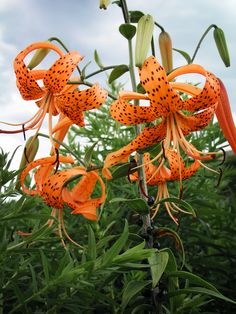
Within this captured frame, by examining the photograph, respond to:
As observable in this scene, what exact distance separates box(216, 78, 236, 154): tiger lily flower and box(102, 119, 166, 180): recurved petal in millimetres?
154

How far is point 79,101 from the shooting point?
A: 1501 mm

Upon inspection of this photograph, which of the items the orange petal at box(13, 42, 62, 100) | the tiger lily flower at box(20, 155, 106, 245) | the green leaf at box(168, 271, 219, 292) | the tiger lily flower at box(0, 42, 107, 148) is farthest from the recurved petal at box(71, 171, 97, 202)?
the green leaf at box(168, 271, 219, 292)

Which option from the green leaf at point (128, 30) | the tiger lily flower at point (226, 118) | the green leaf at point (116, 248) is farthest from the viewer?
the green leaf at point (128, 30)

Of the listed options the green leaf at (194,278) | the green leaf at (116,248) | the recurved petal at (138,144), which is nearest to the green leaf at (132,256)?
the green leaf at (116,248)

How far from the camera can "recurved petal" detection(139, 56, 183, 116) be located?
1302mm

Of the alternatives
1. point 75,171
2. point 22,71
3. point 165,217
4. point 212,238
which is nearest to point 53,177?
point 75,171

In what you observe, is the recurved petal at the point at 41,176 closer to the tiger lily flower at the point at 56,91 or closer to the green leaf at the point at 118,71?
the tiger lily flower at the point at 56,91

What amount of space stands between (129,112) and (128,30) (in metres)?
0.24

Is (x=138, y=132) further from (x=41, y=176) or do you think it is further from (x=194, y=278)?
(x=194, y=278)

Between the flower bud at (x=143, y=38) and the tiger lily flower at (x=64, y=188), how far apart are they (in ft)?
1.25

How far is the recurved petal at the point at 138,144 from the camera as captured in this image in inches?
55.0

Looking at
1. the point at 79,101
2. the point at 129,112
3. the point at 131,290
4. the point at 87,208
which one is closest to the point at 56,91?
the point at 79,101

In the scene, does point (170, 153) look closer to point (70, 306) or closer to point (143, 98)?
point (143, 98)

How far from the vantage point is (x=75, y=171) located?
1573 millimetres
